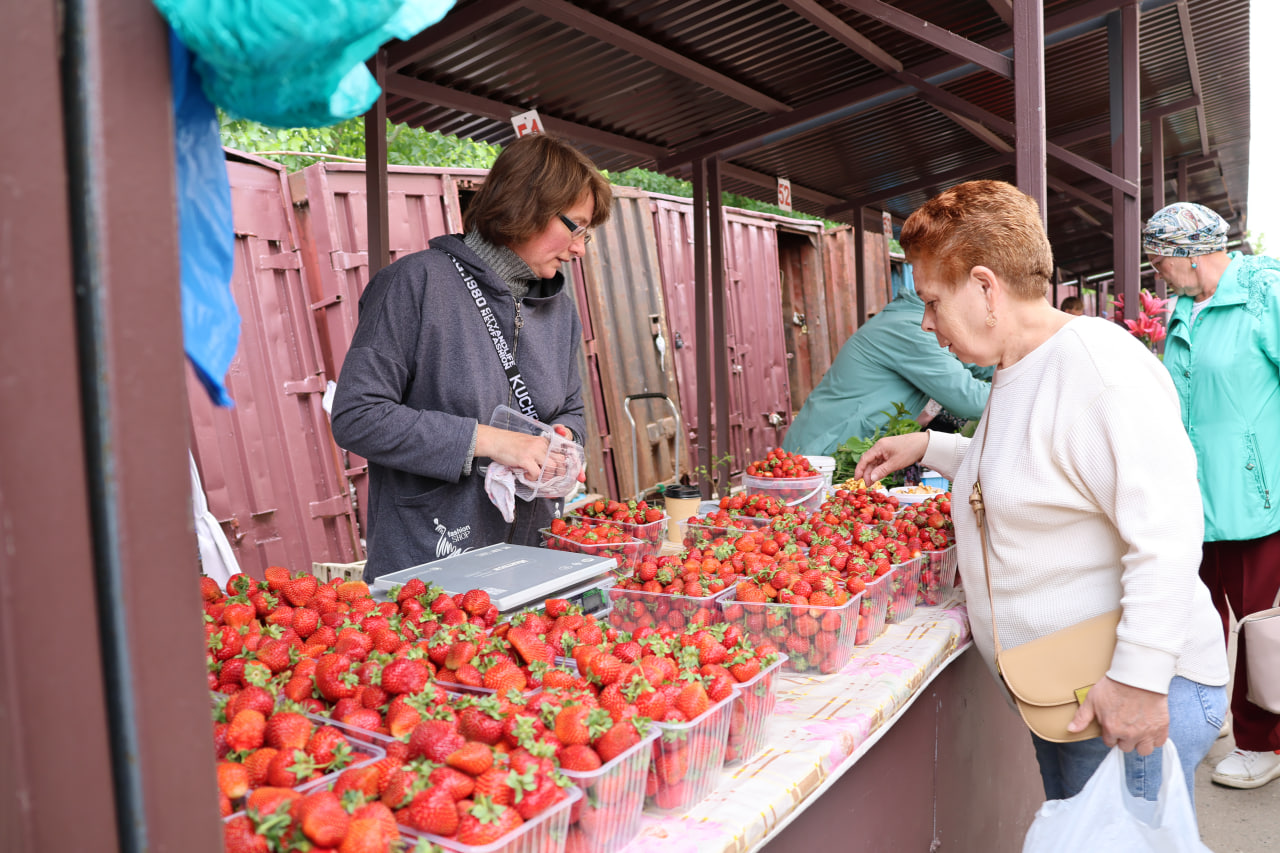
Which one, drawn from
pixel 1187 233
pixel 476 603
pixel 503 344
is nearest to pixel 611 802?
pixel 476 603

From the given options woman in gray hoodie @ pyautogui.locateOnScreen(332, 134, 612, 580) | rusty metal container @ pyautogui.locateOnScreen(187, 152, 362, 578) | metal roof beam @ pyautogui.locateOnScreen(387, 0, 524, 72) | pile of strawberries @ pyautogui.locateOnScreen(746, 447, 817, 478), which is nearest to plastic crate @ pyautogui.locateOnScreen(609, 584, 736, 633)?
woman in gray hoodie @ pyautogui.locateOnScreen(332, 134, 612, 580)

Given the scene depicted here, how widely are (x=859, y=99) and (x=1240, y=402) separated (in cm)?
297

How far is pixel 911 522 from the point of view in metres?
2.55

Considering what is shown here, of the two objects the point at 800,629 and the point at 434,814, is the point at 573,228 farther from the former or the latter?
the point at 434,814

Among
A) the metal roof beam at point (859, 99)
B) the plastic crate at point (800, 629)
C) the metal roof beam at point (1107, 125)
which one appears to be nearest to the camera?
the plastic crate at point (800, 629)

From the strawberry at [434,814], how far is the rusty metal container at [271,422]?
475cm

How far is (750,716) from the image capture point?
1.40 m

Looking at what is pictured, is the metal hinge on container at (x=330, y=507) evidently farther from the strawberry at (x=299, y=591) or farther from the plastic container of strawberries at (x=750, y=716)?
the plastic container of strawberries at (x=750, y=716)

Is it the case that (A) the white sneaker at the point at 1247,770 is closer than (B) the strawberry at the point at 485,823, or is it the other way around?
(B) the strawberry at the point at 485,823

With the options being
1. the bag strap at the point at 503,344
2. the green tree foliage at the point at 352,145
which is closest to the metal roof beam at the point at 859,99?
the bag strap at the point at 503,344

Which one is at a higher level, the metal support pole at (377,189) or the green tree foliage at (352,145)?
the green tree foliage at (352,145)

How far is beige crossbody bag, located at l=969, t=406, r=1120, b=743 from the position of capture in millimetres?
1714

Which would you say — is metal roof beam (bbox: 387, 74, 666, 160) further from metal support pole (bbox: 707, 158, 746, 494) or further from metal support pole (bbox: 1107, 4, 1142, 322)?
metal support pole (bbox: 1107, 4, 1142, 322)

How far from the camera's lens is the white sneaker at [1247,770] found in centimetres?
373
